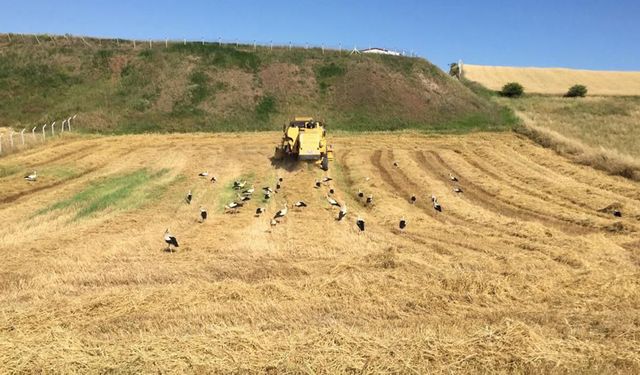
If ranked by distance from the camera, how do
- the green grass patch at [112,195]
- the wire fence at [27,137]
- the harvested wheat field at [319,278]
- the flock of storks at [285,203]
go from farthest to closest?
the wire fence at [27,137] < the green grass patch at [112,195] < the flock of storks at [285,203] < the harvested wheat field at [319,278]

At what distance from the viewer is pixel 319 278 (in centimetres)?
1041

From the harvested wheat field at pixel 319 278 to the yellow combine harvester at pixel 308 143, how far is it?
3.20 metres

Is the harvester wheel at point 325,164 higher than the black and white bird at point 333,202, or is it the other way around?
the harvester wheel at point 325,164

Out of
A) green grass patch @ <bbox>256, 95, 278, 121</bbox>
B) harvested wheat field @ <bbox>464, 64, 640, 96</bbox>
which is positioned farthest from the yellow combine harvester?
harvested wheat field @ <bbox>464, 64, 640, 96</bbox>

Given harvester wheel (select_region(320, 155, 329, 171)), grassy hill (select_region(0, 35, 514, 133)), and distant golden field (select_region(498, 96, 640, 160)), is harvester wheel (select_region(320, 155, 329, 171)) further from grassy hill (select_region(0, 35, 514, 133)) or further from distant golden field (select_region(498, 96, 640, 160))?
grassy hill (select_region(0, 35, 514, 133))

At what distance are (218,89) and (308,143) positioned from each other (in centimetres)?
3020

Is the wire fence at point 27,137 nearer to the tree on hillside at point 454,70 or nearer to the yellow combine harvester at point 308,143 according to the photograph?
the yellow combine harvester at point 308,143

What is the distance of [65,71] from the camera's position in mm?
54781

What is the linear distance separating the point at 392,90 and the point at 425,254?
151 ft

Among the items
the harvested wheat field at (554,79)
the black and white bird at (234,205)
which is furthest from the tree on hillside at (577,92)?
the black and white bird at (234,205)

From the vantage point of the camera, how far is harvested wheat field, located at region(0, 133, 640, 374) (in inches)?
268

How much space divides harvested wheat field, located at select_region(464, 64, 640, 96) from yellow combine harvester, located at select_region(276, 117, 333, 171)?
56.7 metres

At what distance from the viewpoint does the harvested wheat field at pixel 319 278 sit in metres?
6.80

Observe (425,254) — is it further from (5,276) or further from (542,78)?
(542,78)
